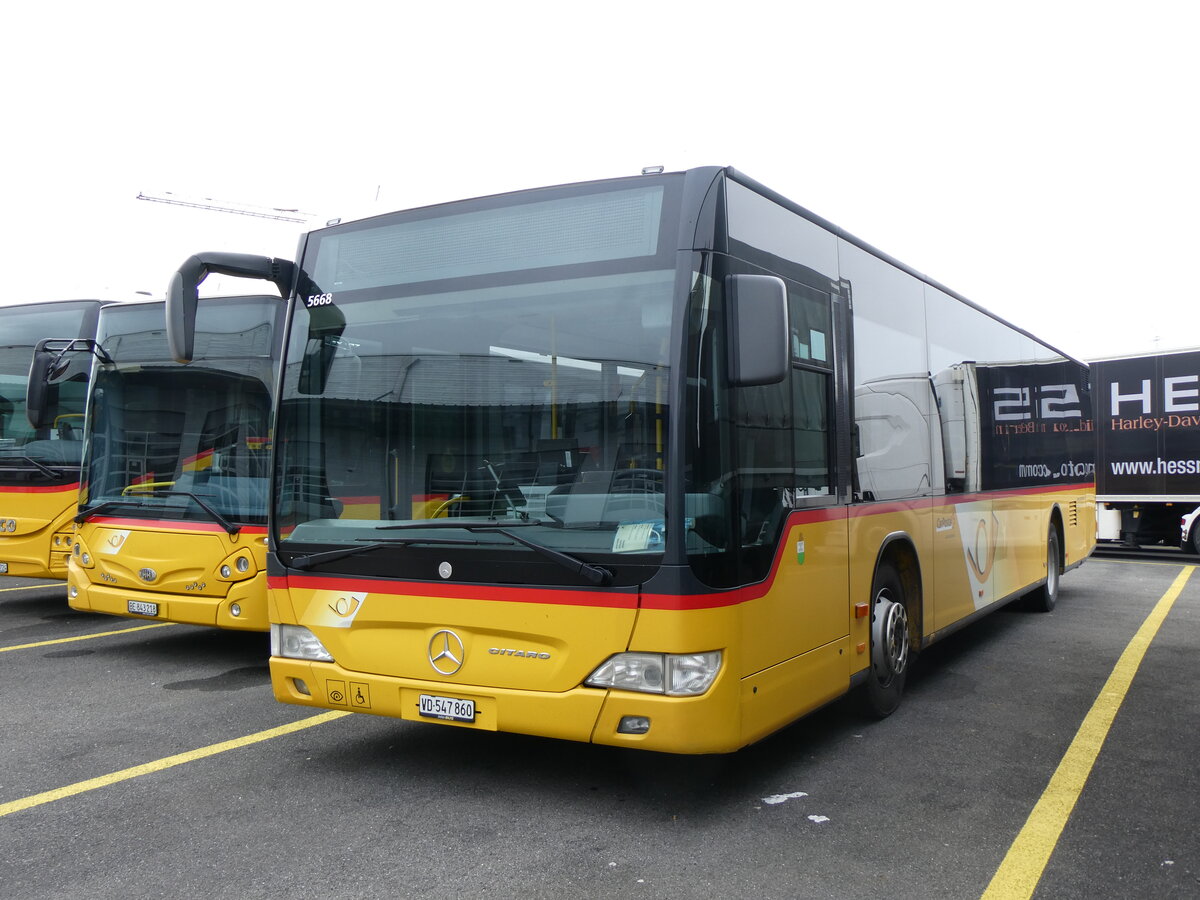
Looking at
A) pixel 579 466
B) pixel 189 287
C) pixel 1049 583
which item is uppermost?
pixel 189 287

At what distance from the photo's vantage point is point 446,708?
470cm

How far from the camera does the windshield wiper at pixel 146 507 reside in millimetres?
7777

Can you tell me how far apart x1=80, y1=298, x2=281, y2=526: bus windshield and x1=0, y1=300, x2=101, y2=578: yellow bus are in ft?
5.27

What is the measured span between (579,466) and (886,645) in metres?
2.77

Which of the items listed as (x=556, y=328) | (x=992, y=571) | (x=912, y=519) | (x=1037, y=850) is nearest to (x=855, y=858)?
(x=1037, y=850)

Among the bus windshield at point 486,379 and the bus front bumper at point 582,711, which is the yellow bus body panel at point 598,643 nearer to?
the bus front bumper at point 582,711

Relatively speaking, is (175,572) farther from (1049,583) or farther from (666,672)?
(1049,583)

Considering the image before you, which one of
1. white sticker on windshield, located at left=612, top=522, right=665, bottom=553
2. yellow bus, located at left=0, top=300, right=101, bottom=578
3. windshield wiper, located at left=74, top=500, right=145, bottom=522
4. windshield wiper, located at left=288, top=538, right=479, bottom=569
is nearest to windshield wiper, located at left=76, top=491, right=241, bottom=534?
windshield wiper, located at left=74, top=500, right=145, bottom=522

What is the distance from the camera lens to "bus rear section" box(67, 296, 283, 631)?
779 centimetres

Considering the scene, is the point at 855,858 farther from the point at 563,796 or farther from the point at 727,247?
the point at 727,247

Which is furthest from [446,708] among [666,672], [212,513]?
[212,513]

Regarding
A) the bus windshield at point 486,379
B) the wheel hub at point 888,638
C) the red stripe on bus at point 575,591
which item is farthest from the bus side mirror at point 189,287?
the wheel hub at point 888,638

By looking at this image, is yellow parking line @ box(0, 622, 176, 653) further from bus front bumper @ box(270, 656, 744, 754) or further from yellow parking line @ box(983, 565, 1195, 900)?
→ yellow parking line @ box(983, 565, 1195, 900)

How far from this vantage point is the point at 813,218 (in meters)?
5.63
